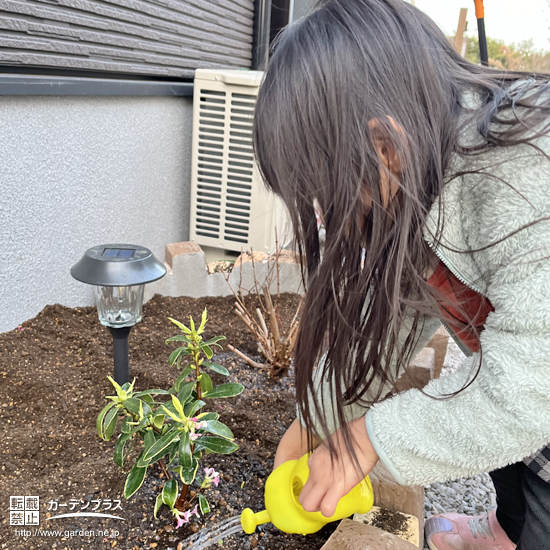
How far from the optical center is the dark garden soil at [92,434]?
116cm

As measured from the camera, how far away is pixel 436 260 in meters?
1.00

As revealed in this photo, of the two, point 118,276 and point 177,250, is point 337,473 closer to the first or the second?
point 118,276

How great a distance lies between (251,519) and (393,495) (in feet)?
1.11

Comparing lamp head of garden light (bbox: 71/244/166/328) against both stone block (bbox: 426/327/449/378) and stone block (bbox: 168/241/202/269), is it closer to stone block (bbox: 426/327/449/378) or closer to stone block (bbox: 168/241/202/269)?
stone block (bbox: 168/241/202/269)

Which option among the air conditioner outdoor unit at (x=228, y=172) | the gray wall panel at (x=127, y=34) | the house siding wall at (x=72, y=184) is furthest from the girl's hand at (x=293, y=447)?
the air conditioner outdoor unit at (x=228, y=172)

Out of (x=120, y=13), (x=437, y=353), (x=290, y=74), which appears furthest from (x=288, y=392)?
(x=120, y=13)

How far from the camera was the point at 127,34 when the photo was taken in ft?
8.21

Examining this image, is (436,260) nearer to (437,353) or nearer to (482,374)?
(482,374)

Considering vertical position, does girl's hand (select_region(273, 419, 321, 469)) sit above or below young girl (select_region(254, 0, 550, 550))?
below

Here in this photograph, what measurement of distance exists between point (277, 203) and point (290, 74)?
2076 millimetres

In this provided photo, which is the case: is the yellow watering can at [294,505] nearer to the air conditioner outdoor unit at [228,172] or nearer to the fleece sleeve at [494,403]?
the fleece sleeve at [494,403]

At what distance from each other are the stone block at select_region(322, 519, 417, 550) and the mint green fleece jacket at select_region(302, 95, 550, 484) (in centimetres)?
19

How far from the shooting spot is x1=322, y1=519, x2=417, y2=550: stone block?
101 cm

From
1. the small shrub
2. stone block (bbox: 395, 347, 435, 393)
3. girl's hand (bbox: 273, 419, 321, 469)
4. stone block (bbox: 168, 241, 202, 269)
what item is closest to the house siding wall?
stone block (bbox: 168, 241, 202, 269)
